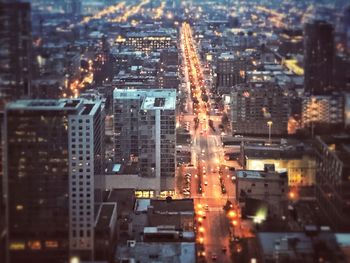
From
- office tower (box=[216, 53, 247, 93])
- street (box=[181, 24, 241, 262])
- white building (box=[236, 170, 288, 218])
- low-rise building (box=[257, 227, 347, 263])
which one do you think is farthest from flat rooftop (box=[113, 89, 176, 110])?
low-rise building (box=[257, 227, 347, 263])

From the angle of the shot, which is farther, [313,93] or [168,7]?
[168,7]

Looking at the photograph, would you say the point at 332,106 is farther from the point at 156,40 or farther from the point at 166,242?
the point at 156,40

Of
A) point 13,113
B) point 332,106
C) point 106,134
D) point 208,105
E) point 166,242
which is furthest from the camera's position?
point 208,105

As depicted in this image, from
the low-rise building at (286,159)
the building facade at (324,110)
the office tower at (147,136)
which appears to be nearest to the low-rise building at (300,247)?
the low-rise building at (286,159)

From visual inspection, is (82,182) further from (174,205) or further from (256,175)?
(256,175)

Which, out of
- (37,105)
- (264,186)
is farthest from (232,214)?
(37,105)

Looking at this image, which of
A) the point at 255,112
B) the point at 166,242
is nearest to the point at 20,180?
the point at 166,242
